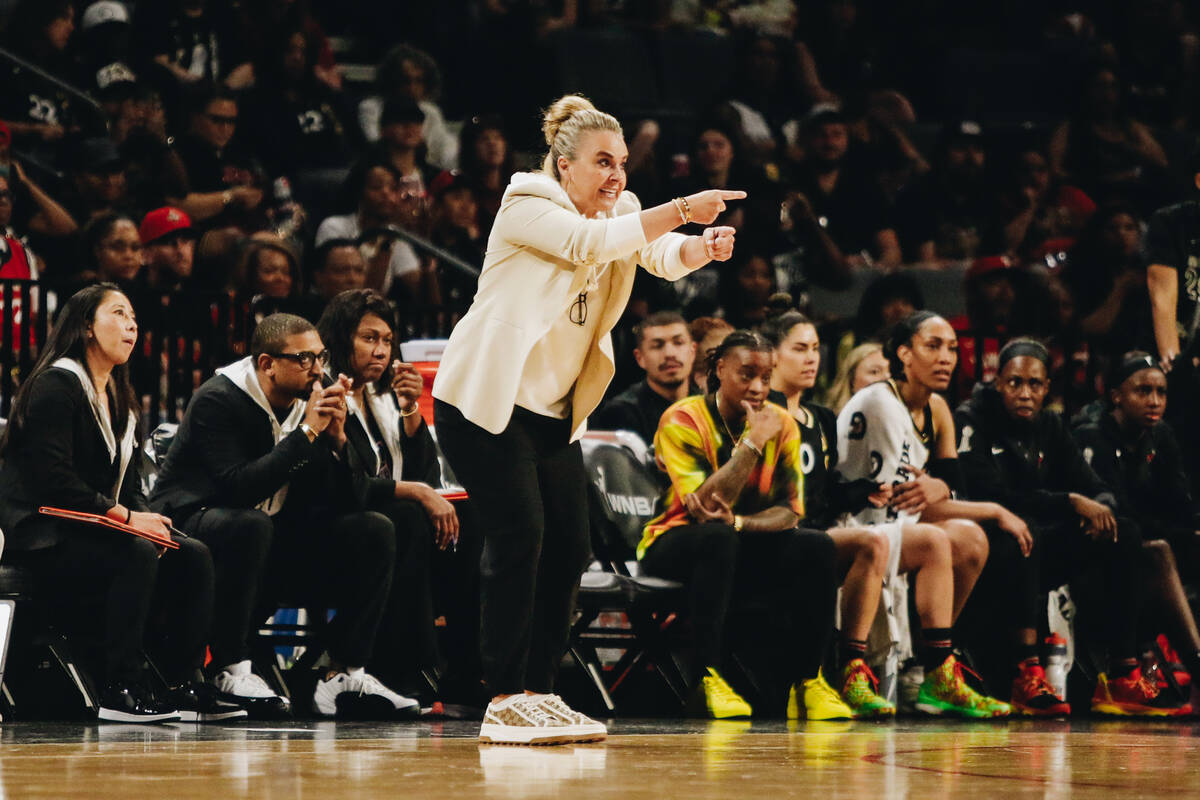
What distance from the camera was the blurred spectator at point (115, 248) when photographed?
23.2ft

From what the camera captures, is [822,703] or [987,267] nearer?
[822,703]

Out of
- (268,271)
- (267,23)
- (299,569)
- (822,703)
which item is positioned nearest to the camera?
(299,569)

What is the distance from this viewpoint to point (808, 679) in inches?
246

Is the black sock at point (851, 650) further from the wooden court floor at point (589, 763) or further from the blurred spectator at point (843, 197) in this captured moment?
the blurred spectator at point (843, 197)

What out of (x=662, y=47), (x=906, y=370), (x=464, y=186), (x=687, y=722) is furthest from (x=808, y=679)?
(x=662, y=47)

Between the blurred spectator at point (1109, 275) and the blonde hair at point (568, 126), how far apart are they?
493cm

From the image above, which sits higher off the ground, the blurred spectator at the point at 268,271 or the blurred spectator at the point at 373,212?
the blurred spectator at the point at 373,212

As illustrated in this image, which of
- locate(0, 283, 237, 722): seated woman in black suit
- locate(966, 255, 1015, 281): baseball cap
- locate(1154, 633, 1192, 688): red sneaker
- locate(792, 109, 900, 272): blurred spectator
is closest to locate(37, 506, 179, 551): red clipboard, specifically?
locate(0, 283, 237, 722): seated woman in black suit

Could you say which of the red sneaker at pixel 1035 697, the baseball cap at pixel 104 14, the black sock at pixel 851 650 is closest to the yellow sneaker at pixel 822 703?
the black sock at pixel 851 650

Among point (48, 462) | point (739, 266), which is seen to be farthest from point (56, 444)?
point (739, 266)

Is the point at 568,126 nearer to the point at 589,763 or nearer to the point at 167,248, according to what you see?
the point at 589,763

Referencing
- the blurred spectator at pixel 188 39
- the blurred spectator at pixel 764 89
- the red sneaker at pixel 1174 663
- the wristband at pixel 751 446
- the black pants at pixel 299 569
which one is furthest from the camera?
the blurred spectator at pixel 764 89

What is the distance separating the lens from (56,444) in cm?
541

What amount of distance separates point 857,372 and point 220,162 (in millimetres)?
3441
